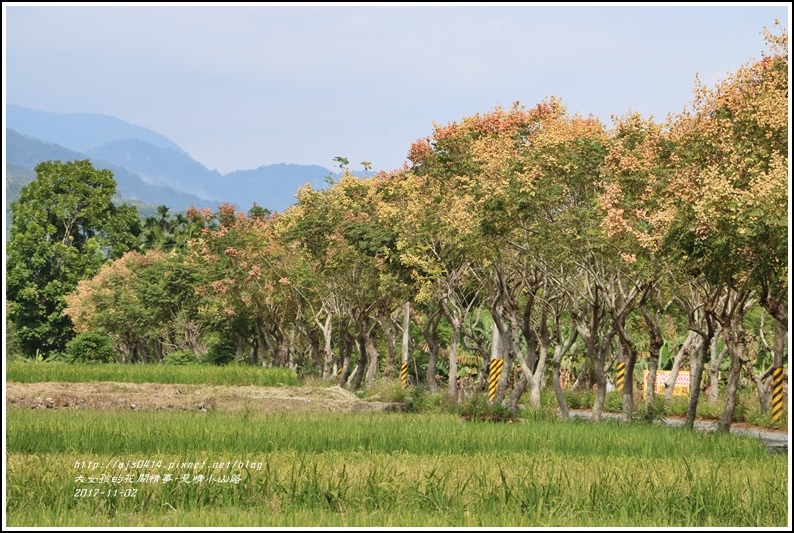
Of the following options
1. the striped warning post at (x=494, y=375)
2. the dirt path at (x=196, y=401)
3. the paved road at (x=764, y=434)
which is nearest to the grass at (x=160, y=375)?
the dirt path at (x=196, y=401)

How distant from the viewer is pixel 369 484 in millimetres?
12617

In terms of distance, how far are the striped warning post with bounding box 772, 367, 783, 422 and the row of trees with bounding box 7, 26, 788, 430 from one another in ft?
1.58

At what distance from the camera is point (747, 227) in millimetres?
18125

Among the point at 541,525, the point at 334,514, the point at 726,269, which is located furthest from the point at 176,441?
the point at 726,269

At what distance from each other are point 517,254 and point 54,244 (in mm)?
45603

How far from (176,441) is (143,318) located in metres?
43.7

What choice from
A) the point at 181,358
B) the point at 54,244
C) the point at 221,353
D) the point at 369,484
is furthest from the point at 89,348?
the point at 369,484

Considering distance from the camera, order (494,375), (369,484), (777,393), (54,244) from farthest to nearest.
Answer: (54,244), (494,375), (777,393), (369,484)

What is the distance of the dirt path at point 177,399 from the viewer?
31.4 m

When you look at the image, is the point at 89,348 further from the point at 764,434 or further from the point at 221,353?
the point at 764,434

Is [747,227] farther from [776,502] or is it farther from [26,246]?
[26,246]

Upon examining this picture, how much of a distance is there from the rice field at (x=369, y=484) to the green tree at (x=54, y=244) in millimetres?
53684

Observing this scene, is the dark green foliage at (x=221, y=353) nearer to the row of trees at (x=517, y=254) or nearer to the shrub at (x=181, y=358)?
the row of trees at (x=517, y=254)

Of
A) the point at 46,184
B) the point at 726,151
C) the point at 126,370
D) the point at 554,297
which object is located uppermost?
the point at 46,184
